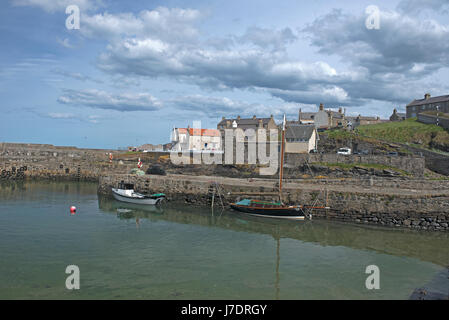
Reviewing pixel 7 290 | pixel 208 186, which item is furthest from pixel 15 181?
pixel 7 290

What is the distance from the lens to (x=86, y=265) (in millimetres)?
13602

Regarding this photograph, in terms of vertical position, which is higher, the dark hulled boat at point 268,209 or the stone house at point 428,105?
the stone house at point 428,105

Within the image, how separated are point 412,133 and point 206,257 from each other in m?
44.8

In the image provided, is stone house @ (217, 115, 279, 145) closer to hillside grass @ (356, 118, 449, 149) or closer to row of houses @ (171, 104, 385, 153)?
row of houses @ (171, 104, 385, 153)

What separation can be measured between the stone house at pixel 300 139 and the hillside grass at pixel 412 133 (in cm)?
840

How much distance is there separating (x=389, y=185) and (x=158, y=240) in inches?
835

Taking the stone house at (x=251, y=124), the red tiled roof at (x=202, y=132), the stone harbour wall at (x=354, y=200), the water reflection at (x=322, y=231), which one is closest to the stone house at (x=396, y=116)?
the stone house at (x=251, y=124)

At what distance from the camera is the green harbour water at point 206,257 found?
1145 cm

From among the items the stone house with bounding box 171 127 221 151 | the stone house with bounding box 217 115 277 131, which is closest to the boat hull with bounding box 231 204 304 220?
the stone house with bounding box 171 127 221 151

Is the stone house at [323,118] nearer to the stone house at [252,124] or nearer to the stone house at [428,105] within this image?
the stone house at [252,124]

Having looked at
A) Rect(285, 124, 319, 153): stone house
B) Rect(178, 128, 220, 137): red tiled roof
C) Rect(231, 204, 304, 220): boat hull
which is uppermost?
Rect(178, 128, 220, 137): red tiled roof

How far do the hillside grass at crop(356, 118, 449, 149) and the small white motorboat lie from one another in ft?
117

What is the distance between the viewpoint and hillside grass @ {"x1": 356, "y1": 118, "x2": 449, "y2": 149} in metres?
43.7

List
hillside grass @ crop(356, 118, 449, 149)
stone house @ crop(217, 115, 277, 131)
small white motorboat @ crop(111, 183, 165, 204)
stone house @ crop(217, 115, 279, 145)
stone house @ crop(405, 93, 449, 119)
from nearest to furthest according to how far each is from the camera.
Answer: small white motorboat @ crop(111, 183, 165, 204) → hillside grass @ crop(356, 118, 449, 149) → stone house @ crop(405, 93, 449, 119) → stone house @ crop(217, 115, 279, 145) → stone house @ crop(217, 115, 277, 131)
